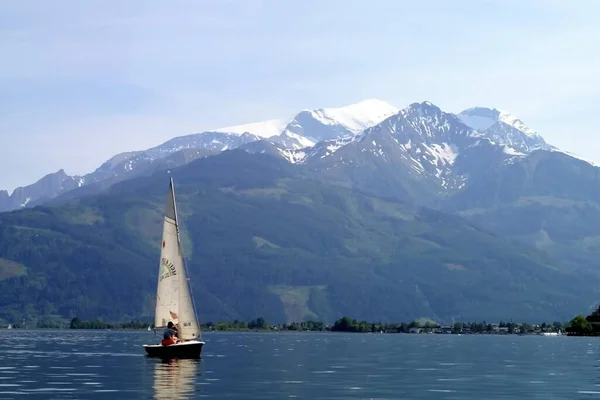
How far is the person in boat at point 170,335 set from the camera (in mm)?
151125

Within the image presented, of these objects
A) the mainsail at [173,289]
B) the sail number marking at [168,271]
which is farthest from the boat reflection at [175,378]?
the sail number marking at [168,271]

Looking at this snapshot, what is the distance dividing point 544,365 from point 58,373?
6650 centimetres

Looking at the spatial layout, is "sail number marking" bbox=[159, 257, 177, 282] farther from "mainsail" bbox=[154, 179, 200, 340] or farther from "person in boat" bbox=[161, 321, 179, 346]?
"person in boat" bbox=[161, 321, 179, 346]

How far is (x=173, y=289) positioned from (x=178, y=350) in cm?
783

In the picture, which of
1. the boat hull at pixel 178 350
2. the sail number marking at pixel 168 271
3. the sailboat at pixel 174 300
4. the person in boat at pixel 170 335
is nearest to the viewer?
the boat hull at pixel 178 350

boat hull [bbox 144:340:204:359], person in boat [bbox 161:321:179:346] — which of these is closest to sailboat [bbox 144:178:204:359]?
boat hull [bbox 144:340:204:359]

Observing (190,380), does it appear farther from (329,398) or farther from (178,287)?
(178,287)

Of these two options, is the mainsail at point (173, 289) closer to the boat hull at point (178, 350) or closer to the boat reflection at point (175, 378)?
the boat hull at point (178, 350)

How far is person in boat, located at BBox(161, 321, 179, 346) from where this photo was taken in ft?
496

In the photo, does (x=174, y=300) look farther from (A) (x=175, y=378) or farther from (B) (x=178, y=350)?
(A) (x=175, y=378)

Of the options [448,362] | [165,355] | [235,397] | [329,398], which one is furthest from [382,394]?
[448,362]

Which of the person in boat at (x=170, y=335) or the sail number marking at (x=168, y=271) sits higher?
the sail number marking at (x=168, y=271)

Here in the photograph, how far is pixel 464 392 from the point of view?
10550 centimetres

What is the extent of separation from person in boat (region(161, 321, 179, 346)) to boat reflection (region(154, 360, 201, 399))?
2.49m
